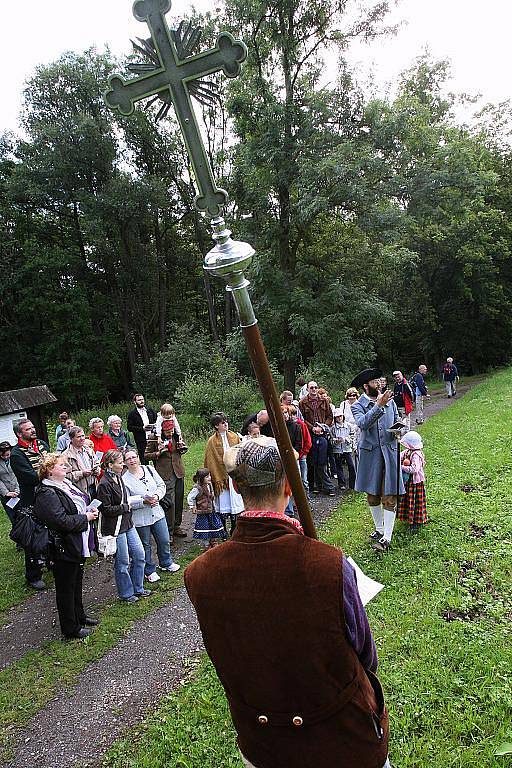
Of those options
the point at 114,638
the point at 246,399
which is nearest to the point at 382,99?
the point at 246,399

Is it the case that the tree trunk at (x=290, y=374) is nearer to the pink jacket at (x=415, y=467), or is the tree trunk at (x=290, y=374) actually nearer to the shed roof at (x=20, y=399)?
the shed roof at (x=20, y=399)

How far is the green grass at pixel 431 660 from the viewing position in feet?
11.4

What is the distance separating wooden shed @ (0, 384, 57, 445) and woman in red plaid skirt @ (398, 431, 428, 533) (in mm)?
11393

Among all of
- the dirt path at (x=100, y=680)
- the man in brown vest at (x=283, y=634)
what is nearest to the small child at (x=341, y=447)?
the dirt path at (x=100, y=680)

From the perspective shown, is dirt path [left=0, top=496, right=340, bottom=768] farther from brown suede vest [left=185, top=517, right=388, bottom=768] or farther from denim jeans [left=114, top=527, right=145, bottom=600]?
brown suede vest [left=185, top=517, right=388, bottom=768]

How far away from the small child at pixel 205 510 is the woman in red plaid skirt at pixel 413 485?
250cm

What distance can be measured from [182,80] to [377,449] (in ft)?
16.8

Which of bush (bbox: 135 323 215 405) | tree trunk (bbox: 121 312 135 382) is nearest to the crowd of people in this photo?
bush (bbox: 135 323 215 405)

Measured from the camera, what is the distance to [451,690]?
150 inches

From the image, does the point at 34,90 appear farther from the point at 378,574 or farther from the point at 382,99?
the point at 378,574

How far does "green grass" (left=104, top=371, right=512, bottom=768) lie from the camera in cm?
347

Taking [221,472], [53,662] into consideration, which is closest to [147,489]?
[221,472]

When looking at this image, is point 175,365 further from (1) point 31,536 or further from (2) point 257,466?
(2) point 257,466

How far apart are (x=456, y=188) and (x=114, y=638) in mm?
18724
